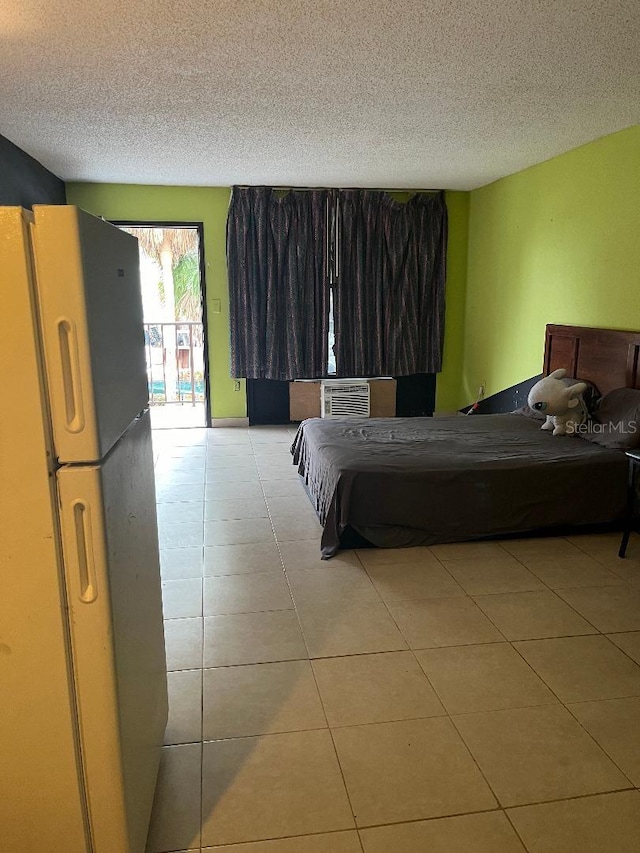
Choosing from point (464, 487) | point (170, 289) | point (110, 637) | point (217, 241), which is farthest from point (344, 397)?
point (110, 637)

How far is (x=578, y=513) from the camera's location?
358 cm

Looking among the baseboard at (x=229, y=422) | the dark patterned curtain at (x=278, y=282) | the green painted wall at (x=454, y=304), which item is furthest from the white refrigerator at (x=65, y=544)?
the green painted wall at (x=454, y=304)

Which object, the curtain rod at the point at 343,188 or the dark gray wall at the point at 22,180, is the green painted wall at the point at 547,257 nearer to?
the curtain rod at the point at 343,188

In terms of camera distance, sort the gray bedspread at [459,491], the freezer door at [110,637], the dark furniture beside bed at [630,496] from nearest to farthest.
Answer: the freezer door at [110,637], the dark furniture beside bed at [630,496], the gray bedspread at [459,491]

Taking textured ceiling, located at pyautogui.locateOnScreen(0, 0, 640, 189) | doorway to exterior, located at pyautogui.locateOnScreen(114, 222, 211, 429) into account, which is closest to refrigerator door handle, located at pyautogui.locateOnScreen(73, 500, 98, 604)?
textured ceiling, located at pyautogui.locateOnScreen(0, 0, 640, 189)

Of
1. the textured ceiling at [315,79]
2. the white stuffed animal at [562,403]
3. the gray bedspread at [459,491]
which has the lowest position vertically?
the gray bedspread at [459,491]

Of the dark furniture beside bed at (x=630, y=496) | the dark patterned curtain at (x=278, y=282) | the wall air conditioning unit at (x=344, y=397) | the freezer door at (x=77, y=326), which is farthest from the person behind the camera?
the wall air conditioning unit at (x=344, y=397)

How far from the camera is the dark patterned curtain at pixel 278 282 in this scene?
6.02 meters

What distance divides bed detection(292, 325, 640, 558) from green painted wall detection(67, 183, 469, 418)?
8.87 ft

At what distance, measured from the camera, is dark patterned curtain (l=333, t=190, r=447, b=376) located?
20.2 ft

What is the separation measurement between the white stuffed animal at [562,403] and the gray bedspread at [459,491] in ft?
1.08

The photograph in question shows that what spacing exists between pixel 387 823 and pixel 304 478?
9.92 feet

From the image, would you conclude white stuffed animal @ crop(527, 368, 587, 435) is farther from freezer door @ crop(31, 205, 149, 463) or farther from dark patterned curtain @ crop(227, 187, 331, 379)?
freezer door @ crop(31, 205, 149, 463)

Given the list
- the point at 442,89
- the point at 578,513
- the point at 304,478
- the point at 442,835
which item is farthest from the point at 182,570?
the point at 442,89
